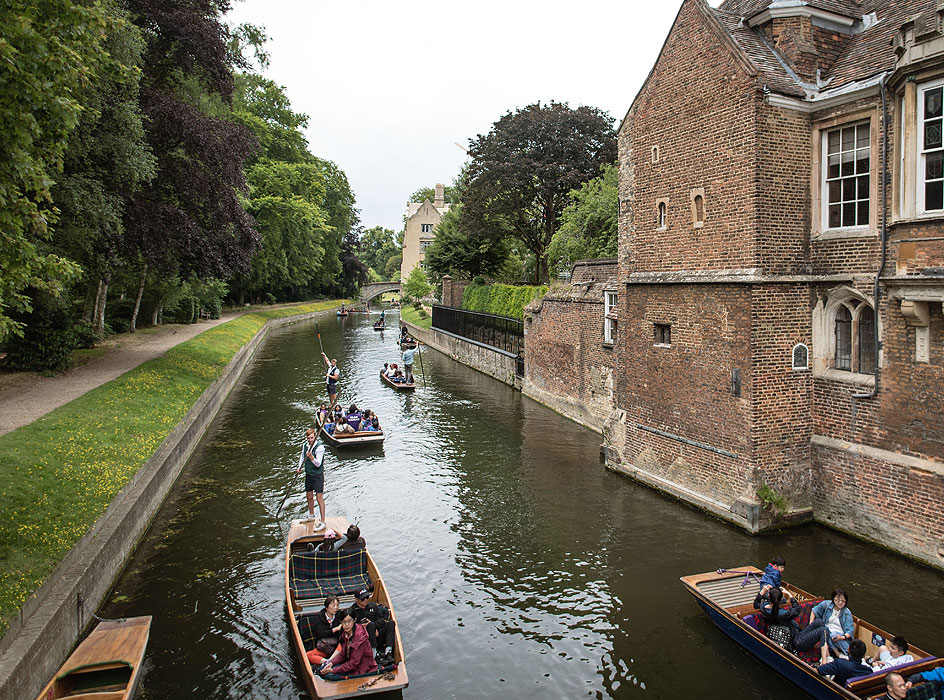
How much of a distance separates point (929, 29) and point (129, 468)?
579 inches

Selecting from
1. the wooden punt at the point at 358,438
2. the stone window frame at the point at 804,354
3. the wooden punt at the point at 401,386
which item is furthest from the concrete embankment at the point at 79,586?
the wooden punt at the point at 401,386

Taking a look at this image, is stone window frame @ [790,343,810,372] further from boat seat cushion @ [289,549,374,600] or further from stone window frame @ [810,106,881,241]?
boat seat cushion @ [289,549,374,600]

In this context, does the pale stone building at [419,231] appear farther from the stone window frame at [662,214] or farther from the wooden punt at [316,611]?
the wooden punt at [316,611]

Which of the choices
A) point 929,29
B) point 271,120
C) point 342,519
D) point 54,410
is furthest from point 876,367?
point 271,120

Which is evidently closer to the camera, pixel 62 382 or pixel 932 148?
pixel 932 148

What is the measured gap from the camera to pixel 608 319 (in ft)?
64.7

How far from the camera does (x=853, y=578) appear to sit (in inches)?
407

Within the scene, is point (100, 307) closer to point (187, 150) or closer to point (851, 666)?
point (187, 150)

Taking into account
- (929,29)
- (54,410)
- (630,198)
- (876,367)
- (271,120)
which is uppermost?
(271,120)

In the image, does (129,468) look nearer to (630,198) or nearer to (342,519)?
(342,519)

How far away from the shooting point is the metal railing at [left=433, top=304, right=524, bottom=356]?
29966mm

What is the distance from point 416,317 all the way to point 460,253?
12.6 metres

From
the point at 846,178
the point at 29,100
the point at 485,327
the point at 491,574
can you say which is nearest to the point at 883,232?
the point at 846,178

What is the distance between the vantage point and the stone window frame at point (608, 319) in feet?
63.4
